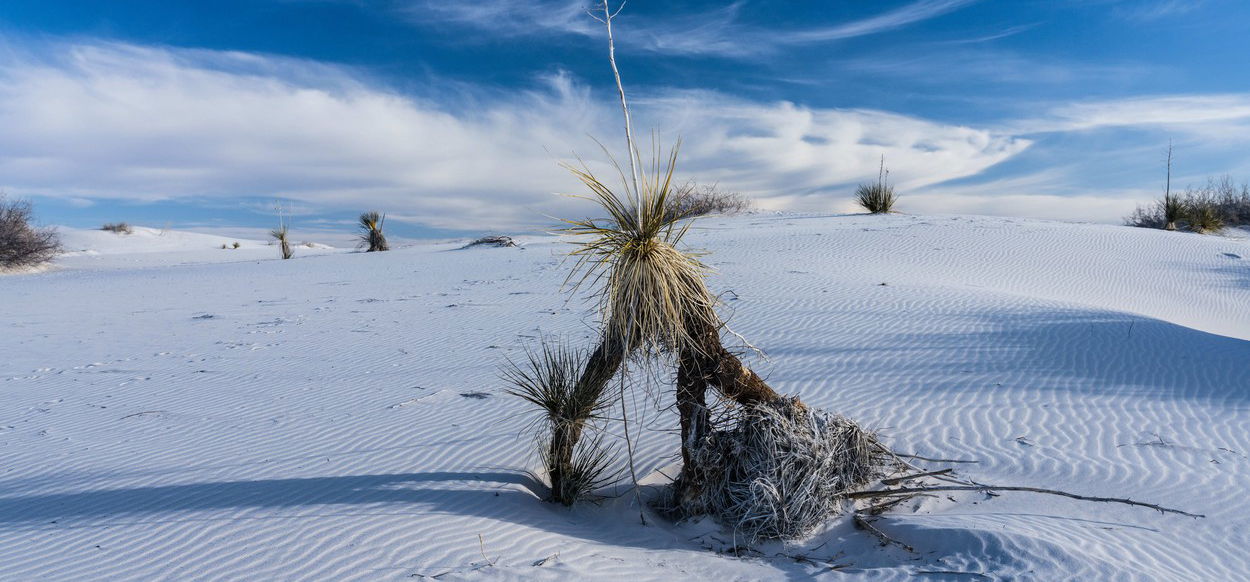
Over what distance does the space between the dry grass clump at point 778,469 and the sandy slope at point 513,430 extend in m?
0.17

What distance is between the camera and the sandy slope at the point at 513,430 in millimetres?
3912

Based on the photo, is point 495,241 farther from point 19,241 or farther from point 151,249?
point 151,249

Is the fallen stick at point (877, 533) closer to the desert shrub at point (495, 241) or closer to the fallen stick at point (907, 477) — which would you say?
the fallen stick at point (907, 477)

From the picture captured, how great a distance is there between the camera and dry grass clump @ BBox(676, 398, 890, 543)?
4.35m

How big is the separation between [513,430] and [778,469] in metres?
2.63

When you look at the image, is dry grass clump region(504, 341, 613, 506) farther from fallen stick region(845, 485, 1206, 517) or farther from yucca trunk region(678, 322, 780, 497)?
fallen stick region(845, 485, 1206, 517)

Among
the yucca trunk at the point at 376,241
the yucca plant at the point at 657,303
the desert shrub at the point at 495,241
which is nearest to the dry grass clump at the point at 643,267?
the yucca plant at the point at 657,303

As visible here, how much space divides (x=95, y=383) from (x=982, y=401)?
30.4 ft

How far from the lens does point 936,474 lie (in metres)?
5.07

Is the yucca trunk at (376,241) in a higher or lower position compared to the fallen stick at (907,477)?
higher

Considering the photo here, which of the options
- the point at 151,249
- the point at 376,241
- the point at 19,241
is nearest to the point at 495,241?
the point at 376,241

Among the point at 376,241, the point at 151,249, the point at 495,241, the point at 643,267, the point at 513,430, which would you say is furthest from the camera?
the point at 151,249

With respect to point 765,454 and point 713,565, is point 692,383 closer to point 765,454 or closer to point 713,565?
point 765,454

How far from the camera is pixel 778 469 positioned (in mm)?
4395
